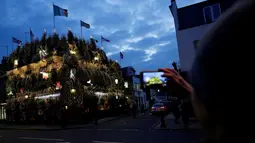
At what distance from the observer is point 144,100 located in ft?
187

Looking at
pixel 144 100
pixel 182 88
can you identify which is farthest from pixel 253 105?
pixel 144 100

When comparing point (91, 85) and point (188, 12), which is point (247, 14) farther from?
point (91, 85)

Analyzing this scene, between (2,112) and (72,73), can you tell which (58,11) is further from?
(2,112)

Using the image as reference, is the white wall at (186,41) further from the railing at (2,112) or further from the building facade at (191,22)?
the railing at (2,112)

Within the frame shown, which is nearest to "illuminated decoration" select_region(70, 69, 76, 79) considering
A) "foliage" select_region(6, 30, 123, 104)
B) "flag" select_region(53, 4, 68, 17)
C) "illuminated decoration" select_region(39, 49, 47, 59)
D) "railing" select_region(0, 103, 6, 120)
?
"foliage" select_region(6, 30, 123, 104)

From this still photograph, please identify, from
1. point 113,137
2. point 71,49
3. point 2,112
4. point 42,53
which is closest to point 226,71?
point 113,137

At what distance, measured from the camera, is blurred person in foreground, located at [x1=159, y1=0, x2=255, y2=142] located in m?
0.54

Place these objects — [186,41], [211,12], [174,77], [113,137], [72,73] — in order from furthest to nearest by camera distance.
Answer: [72,73], [186,41], [211,12], [113,137], [174,77]

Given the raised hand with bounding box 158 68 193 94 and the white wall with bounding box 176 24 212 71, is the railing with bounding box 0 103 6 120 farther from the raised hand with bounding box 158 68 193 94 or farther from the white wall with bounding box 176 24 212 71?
the raised hand with bounding box 158 68 193 94

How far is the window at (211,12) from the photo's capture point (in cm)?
1747

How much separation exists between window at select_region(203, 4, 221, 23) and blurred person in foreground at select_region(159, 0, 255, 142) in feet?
61.2

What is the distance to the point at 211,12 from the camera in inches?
696

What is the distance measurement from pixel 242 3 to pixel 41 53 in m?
28.4

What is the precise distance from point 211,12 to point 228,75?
63.4ft
